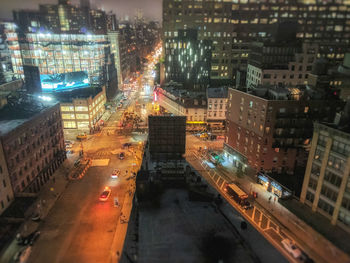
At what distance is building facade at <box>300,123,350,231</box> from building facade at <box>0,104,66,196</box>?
61414mm

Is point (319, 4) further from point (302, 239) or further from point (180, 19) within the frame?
point (302, 239)

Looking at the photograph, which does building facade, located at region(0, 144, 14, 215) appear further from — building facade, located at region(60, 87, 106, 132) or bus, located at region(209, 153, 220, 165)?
bus, located at region(209, 153, 220, 165)

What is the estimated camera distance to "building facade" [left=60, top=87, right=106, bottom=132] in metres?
99.5

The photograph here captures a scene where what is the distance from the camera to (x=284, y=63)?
11938 cm

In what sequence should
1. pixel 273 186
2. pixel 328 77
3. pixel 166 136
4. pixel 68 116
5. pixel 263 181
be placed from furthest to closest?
pixel 68 116
pixel 328 77
pixel 263 181
pixel 166 136
pixel 273 186

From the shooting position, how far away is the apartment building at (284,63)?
→ 113 meters

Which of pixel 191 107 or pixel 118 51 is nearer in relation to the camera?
pixel 191 107

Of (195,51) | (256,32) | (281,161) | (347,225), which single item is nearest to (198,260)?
(347,225)

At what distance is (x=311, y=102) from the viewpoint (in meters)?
61.5

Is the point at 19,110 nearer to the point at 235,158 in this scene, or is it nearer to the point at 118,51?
the point at 235,158

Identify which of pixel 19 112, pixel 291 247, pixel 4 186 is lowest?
pixel 291 247

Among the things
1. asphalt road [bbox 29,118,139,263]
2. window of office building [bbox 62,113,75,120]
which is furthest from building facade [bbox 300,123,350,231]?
window of office building [bbox 62,113,75,120]

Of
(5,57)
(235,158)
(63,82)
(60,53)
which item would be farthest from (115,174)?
(5,57)

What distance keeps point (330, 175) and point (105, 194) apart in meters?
47.8
